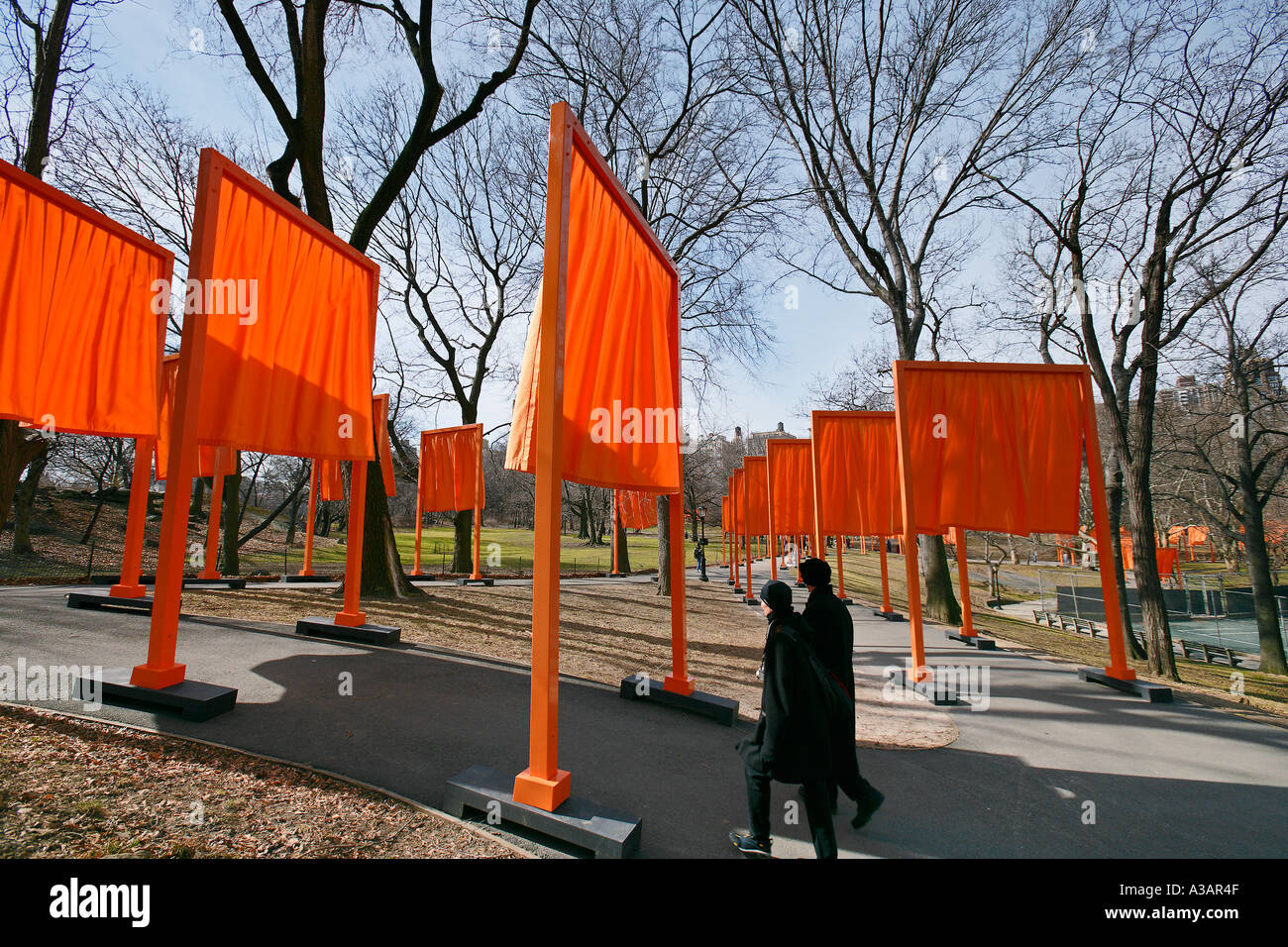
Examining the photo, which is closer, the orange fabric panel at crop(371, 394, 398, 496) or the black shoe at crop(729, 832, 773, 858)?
the black shoe at crop(729, 832, 773, 858)

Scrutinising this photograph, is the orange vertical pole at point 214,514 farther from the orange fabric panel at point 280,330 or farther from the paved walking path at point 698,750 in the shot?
the orange fabric panel at point 280,330

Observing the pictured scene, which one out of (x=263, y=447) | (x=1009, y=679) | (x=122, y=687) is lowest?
(x=1009, y=679)

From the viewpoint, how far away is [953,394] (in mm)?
8086

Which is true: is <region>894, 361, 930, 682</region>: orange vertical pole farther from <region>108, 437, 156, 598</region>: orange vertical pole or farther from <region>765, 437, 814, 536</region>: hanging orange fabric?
<region>108, 437, 156, 598</region>: orange vertical pole

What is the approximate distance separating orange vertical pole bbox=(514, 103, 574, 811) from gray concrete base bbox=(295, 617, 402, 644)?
4.20 meters

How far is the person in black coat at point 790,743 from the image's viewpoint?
3402 millimetres

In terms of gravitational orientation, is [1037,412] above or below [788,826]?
above

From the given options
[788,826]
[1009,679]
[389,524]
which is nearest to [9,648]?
[389,524]

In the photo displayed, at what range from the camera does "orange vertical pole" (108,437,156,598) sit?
6.88 metres

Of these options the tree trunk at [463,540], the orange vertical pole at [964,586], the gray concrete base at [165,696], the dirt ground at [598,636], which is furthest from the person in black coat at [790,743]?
the tree trunk at [463,540]

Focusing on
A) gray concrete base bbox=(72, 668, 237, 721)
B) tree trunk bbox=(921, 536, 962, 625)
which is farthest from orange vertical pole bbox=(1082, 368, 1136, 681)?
gray concrete base bbox=(72, 668, 237, 721)

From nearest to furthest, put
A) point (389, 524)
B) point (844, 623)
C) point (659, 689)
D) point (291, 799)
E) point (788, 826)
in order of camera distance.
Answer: point (291, 799) < point (788, 826) < point (844, 623) < point (659, 689) < point (389, 524)
